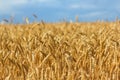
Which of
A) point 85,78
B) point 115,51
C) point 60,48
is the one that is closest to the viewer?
point 85,78

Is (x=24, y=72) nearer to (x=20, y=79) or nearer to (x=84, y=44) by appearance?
(x=20, y=79)

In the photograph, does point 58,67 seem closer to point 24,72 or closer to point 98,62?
point 24,72

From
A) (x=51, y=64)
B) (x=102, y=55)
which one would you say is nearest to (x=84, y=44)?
(x=102, y=55)

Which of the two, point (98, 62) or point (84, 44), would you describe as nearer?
point (98, 62)

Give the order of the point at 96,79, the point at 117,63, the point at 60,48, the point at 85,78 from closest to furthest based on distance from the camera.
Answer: the point at 85,78 < the point at 96,79 < the point at 117,63 < the point at 60,48

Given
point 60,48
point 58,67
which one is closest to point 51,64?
point 58,67

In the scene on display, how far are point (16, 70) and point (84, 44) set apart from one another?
0.74 meters

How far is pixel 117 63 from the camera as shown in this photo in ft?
9.07

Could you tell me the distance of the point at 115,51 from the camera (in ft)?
9.67

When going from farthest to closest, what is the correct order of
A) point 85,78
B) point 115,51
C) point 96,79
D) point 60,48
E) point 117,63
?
point 60,48 < point 115,51 < point 117,63 < point 96,79 < point 85,78

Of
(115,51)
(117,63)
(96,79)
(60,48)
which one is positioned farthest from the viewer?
(60,48)

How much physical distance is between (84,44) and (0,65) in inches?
31.8

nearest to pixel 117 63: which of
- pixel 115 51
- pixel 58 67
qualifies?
pixel 115 51

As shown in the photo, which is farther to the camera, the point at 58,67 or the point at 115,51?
the point at 115,51
